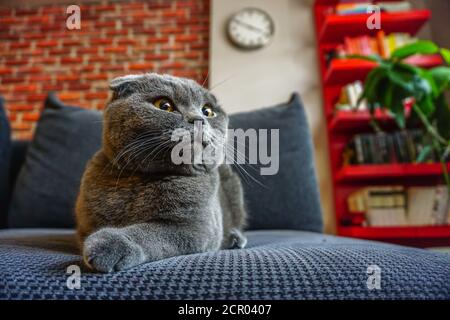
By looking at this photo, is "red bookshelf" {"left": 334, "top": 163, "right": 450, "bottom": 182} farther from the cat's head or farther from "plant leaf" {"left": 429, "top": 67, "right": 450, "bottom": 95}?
the cat's head

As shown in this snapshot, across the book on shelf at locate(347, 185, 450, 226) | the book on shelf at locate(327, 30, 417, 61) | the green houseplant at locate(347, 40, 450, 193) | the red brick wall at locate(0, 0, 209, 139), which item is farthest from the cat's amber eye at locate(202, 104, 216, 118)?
the red brick wall at locate(0, 0, 209, 139)

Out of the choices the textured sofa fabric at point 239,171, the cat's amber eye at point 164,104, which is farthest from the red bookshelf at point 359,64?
the cat's amber eye at point 164,104

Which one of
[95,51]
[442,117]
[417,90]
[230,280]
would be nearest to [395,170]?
[442,117]

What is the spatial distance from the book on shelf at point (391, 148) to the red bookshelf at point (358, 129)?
0.07 metres

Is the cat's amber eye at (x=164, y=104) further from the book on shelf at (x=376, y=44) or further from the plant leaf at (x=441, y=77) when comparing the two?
the book on shelf at (x=376, y=44)

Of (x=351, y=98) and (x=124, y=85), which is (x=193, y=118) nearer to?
(x=124, y=85)

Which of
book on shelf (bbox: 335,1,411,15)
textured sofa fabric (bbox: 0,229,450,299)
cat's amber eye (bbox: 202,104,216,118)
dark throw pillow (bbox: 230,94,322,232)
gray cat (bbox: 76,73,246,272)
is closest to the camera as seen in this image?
textured sofa fabric (bbox: 0,229,450,299)

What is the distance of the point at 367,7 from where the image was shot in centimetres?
245

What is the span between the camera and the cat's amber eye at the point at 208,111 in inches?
33.3

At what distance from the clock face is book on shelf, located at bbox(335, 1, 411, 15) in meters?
0.56

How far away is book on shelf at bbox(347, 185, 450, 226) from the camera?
208cm

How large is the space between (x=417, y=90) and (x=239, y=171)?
1.05 m
